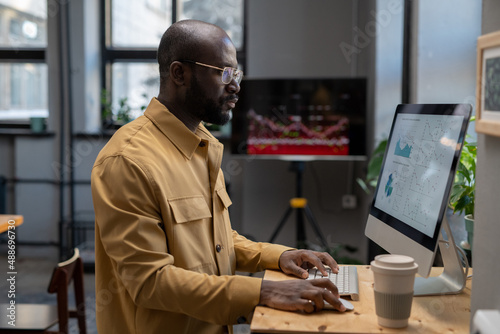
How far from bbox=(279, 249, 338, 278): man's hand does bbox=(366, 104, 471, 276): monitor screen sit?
14 cm

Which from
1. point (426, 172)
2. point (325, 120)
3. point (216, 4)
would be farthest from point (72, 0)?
point (426, 172)

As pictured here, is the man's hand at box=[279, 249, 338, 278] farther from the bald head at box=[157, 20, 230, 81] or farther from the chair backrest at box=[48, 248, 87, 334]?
the chair backrest at box=[48, 248, 87, 334]

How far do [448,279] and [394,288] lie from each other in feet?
1.18

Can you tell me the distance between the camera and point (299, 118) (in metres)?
4.06

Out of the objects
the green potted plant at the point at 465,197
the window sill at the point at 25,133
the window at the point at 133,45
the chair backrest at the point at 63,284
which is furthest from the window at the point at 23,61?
the green potted plant at the point at 465,197

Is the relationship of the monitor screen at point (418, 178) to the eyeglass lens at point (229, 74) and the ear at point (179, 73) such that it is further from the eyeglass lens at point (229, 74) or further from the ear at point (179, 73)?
the ear at point (179, 73)

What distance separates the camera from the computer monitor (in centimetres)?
124

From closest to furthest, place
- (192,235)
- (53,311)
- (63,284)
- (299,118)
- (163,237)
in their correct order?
(163,237), (192,235), (63,284), (53,311), (299,118)

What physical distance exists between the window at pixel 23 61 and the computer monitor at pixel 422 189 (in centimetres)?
422

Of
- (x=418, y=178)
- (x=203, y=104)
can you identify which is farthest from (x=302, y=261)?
(x=203, y=104)

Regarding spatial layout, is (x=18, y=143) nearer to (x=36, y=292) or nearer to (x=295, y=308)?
(x=36, y=292)

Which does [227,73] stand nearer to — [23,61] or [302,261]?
[302,261]

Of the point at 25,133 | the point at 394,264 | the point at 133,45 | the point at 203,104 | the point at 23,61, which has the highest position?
the point at 133,45

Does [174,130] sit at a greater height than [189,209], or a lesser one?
greater
